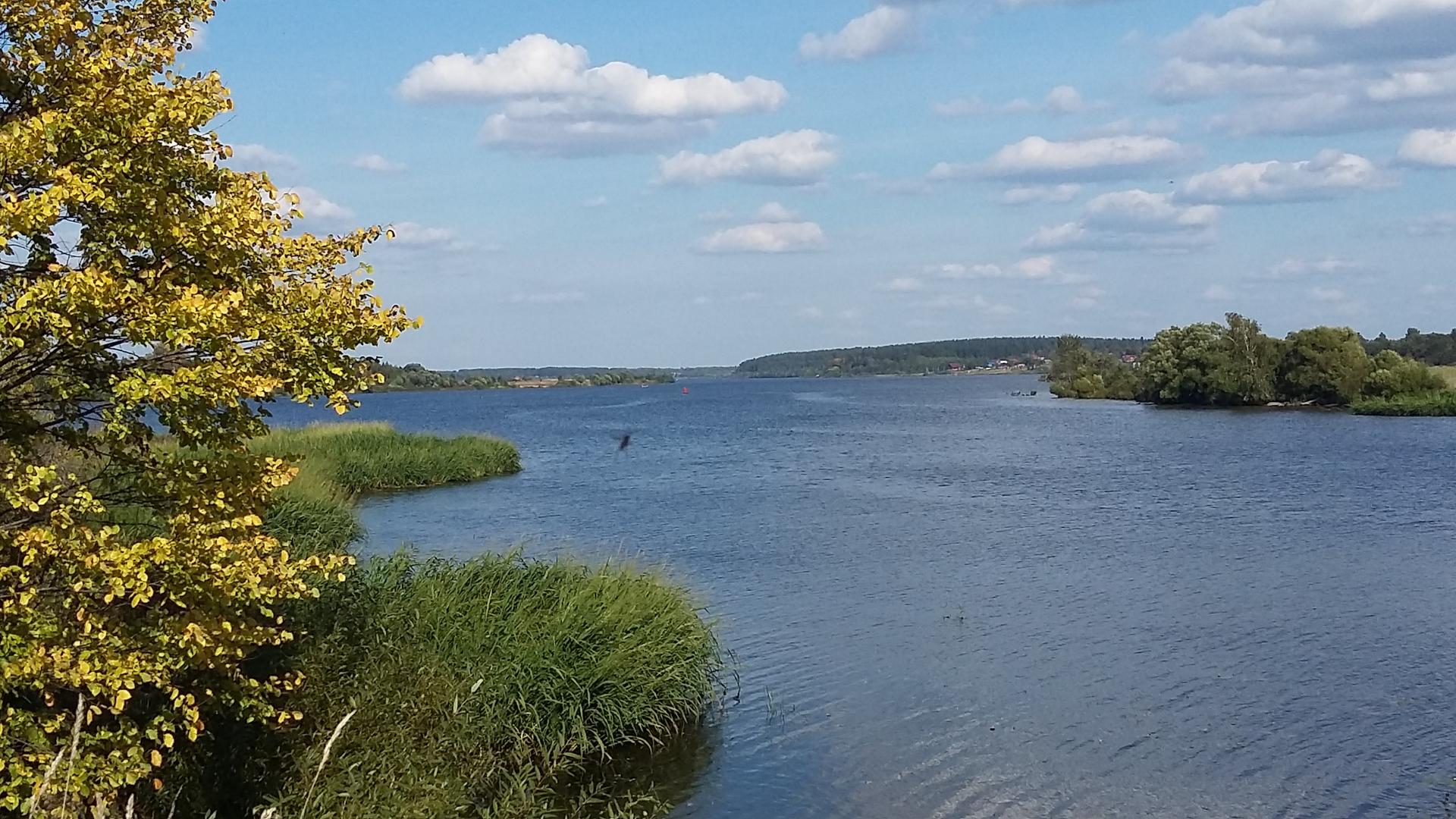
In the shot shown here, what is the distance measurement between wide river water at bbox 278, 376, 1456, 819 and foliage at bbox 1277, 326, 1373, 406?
42.2 metres

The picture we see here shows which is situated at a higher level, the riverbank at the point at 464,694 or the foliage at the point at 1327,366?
the foliage at the point at 1327,366

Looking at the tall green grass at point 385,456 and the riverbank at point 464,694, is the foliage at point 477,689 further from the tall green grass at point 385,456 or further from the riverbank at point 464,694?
the tall green grass at point 385,456

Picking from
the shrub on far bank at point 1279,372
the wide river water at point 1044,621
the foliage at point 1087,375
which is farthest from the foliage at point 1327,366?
the wide river water at point 1044,621

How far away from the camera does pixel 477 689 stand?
36.9 ft

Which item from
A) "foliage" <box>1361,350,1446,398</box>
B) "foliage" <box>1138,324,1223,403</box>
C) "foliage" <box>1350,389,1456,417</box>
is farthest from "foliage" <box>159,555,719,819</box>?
"foliage" <box>1138,324,1223,403</box>

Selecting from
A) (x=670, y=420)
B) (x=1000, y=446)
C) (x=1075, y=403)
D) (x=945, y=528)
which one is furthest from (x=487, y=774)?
(x=1075, y=403)

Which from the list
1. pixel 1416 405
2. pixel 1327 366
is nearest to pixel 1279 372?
pixel 1327 366

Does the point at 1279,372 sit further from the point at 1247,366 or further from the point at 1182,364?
the point at 1182,364

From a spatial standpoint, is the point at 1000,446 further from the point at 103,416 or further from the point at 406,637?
the point at 103,416

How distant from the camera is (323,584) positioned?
12312 millimetres

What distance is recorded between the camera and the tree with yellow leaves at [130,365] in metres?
6.33

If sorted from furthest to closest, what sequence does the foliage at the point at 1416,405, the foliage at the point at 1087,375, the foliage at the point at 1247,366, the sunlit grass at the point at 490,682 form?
the foliage at the point at 1087,375 → the foliage at the point at 1247,366 → the foliage at the point at 1416,405 → the sunlit grass at the point at 490,682

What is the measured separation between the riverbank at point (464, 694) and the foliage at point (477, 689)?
19 millimetres

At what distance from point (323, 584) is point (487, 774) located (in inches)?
122
